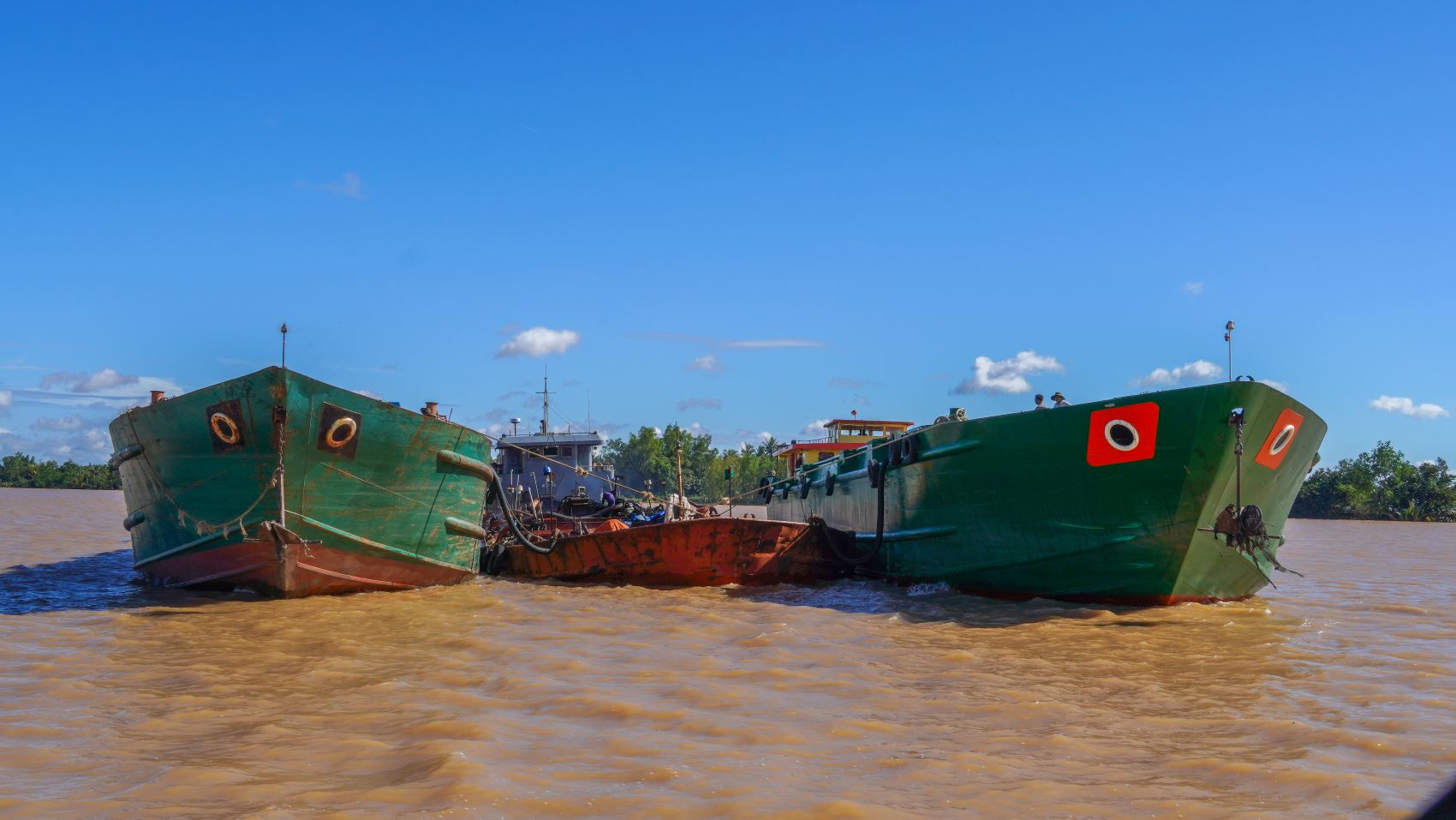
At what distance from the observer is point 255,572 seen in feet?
36.8

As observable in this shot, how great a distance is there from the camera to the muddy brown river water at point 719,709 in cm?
452

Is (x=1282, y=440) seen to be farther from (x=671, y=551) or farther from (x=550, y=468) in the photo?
(x=550, y=468)

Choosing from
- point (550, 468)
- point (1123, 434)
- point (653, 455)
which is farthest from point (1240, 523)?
point (653, 455)

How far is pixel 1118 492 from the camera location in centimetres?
1001

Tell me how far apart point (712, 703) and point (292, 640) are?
14.5 feet

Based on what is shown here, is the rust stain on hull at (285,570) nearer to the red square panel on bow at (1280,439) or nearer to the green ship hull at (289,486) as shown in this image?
the green ship hull at (289,486)

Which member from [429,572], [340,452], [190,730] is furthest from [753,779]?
[429,572]

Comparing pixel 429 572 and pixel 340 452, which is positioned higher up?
pixel 340 452

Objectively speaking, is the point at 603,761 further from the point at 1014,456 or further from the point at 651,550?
the point at 651,550

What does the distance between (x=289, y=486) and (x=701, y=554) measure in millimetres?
4909

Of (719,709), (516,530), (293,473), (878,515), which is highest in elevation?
(293,473)

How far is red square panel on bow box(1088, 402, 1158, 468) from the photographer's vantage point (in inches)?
384

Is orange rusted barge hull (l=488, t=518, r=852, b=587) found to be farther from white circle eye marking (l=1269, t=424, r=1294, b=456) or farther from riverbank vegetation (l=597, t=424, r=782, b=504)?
riverbank vegetation (l=597, t=424, r=782, b=504)

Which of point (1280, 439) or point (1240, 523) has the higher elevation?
point (1280, 439)
